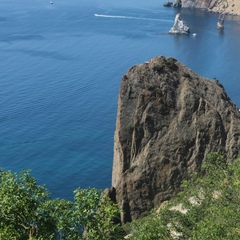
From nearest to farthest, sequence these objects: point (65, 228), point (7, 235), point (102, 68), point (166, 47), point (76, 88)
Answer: point (7, 235), point (65, 228), point (76, 88), point (102, 68), point (166, 47)

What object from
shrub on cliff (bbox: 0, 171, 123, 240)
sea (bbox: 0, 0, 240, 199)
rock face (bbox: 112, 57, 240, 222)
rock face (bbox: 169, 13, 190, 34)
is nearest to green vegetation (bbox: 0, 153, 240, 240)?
shrub on cliff (bbox: 0, 171, 123, 240)

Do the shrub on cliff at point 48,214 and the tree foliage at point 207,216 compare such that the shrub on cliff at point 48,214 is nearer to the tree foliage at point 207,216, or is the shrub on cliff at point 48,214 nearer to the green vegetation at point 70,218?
the green vegetation at point 70,218

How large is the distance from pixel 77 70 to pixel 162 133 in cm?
6398

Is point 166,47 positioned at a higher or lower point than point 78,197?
lower

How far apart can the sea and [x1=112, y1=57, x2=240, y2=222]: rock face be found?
49.4 ft

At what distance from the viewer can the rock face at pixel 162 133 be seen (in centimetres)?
5078

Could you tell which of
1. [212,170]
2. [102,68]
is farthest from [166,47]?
[212,170]

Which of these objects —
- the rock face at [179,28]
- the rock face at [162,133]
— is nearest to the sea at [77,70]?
the rock face at [179,28]

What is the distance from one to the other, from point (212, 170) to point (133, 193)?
65.3 feet

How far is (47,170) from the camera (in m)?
71.2

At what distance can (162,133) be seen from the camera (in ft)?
169

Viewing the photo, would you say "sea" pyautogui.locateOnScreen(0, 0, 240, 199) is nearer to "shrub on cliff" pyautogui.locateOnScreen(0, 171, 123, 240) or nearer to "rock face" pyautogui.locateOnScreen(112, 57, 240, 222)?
"rock face" pyautogui.locateOnScreen(112, 57, 240, 222)

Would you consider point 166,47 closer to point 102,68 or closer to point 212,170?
point 102,68

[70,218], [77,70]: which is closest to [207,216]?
[70,218]
